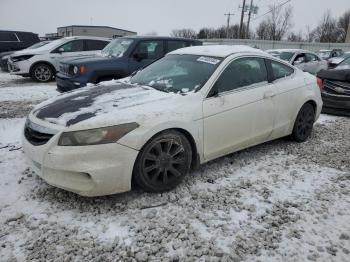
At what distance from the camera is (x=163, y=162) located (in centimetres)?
364

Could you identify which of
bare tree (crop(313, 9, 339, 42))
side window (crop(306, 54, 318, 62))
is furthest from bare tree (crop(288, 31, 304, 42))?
side window (crop(306, 54, 318, 62))

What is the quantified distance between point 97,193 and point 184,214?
87cm

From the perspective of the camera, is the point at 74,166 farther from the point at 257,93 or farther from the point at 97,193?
the point at 257,93

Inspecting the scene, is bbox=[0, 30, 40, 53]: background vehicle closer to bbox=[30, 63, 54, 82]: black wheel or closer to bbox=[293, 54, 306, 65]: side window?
bbox=[30, 63, 54, 82]: black wheel

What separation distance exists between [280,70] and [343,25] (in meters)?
70.8

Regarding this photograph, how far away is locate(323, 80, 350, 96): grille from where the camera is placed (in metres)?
7.66

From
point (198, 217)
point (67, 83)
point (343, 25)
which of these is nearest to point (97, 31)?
point (67, 83)

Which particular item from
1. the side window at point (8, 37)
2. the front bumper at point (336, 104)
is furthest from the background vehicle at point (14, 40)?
the front bumper at point (336, 104)

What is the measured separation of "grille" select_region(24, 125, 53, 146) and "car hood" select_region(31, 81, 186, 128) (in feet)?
0.49

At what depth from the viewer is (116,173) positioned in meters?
3.29

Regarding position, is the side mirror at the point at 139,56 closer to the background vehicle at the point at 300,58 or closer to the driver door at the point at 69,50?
the driver door at the point at 69,50

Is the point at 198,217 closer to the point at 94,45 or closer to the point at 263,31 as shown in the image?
the point at 94,45

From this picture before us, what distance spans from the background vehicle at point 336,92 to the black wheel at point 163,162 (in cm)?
533

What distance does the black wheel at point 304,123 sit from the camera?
17.8ft
